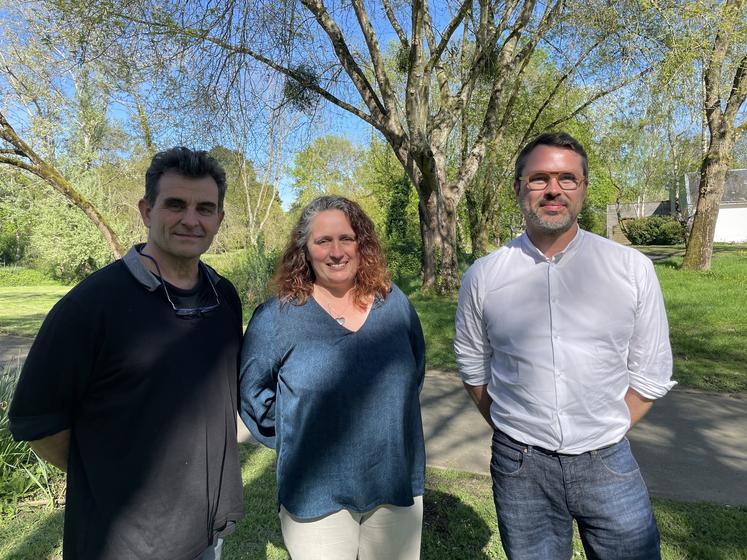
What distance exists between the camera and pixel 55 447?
1.66 meters

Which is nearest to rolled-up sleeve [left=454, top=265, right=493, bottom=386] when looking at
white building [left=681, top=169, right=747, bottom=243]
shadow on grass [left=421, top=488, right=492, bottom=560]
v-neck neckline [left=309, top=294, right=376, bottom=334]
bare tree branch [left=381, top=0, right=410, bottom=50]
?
v-neck neckline [left=309, top=294, right=376, bottom=334]

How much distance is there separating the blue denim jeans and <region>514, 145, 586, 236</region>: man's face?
0.89 meters

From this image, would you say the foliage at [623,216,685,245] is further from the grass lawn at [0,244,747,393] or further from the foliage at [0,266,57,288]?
the foliage at [0,266,57,288]

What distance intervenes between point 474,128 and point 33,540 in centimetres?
2066

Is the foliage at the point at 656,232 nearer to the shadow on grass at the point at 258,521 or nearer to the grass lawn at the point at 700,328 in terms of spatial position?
the grass lawn at the point at 700,328

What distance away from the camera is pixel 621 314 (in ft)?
6.04

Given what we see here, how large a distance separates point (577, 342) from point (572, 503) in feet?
2.07

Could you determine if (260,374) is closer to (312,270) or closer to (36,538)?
(312,270)

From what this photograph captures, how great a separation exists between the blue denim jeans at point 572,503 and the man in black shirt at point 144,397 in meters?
1.14

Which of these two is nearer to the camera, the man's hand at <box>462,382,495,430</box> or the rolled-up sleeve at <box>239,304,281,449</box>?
the rolled-up sleeve at <box>239,304,281,449</box>

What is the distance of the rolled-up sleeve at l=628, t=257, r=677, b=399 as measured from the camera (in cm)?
185

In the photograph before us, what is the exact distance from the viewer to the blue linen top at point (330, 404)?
5.90ft

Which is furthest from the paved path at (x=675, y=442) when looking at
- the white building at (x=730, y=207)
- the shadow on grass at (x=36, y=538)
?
the white building at (x=730, y=207)

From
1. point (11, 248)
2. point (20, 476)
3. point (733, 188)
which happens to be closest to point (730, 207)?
point (733, 188)
